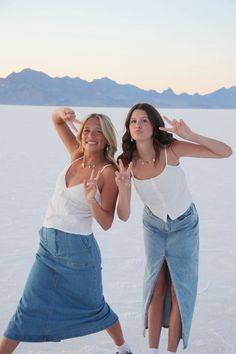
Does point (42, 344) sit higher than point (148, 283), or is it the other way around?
point (148, 283)

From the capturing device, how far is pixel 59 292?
3020mm

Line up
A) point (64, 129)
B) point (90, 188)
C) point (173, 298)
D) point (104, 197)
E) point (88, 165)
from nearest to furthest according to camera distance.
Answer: point (90, 188) → point (104, 197) → point (88, 165) → point (173, 298) → point (64, 129)

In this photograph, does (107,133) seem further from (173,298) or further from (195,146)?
(173,298)

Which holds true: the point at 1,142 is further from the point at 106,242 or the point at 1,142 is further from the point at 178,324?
the point at 178,324

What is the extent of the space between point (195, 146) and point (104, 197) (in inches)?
22.6

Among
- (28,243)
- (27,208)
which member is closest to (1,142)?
(27,208)

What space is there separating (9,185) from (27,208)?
2.00m

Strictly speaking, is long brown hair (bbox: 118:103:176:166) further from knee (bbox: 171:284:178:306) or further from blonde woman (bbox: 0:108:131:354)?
knee (bbox: 171:284:178:306)

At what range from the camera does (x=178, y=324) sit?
10.6 feet

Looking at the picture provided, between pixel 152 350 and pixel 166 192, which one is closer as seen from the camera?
pixel 166 192

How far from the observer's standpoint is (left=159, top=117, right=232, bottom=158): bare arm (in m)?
3.02

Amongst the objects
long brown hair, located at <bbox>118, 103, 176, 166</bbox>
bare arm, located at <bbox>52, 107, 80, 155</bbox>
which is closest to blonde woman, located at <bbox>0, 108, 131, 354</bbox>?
long brown hair, located at <bbox>118, 103, 176, 166</bbox>

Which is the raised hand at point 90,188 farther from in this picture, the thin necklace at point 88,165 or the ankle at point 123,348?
the ankle at point 123,348

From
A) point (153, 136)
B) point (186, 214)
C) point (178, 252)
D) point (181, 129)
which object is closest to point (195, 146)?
point (181, 129)
